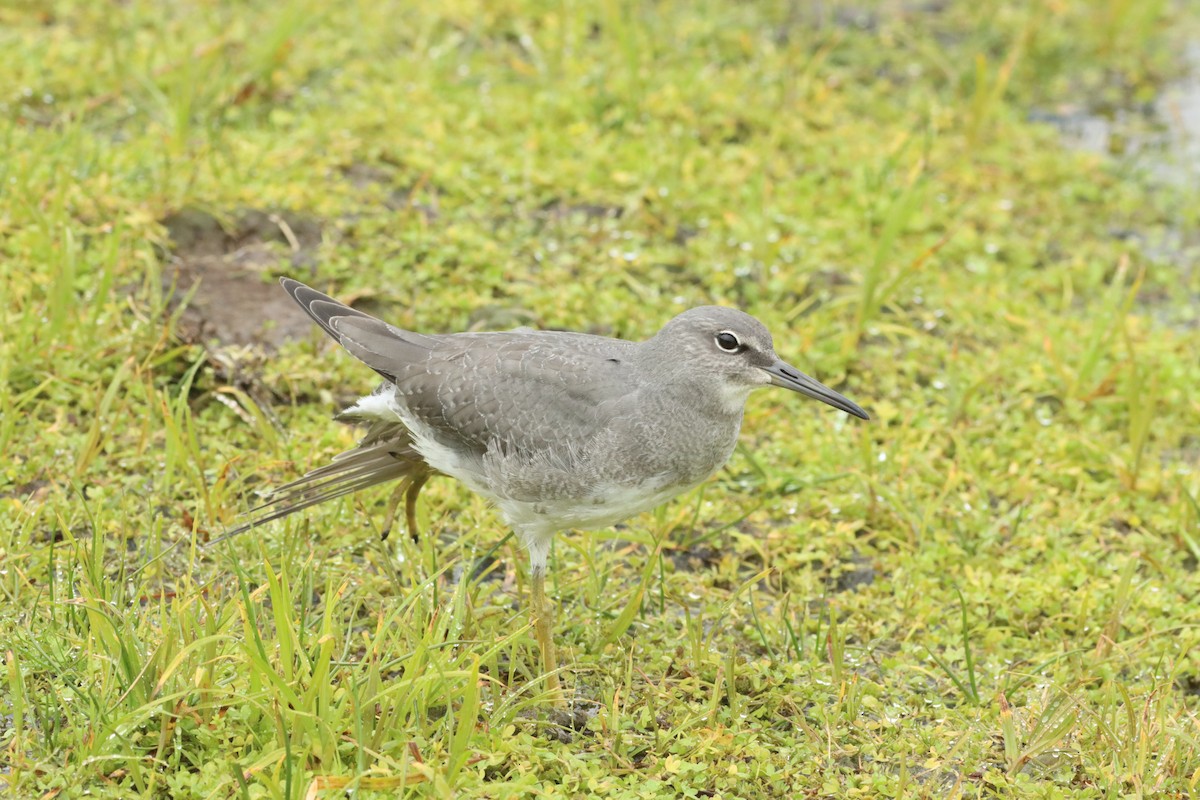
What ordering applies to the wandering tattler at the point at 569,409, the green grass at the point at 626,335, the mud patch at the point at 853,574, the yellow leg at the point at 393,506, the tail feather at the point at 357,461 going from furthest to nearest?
the mud patch at the point at 853,574 < the yellow leg at the point at 393,506 < the tail feather at the point at 357,461 < the wandering tattler at the point at 569,409 < the green grass at the point at 626,335

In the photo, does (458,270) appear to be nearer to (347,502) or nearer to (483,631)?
(347,502)

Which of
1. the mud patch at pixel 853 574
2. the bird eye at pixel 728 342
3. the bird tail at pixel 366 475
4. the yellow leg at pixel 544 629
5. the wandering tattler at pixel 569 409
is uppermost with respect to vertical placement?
the bird eye at pixel 728 342

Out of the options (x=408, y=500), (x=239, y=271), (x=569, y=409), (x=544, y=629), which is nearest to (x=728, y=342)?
(x=569, y=409)

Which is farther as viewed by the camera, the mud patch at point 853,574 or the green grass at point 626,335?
the mud patch at point 853,574

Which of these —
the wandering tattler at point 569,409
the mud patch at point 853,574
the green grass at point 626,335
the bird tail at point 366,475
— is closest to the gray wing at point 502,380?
the wandering tattler at point 569,409

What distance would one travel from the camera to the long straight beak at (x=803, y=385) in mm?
4883

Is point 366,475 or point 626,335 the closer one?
point 366,475

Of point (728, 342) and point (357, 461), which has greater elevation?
point (728, 342)

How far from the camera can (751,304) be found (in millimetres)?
7316

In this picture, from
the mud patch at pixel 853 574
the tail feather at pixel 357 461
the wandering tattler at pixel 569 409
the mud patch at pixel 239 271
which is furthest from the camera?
the mud patch at pixel 239 271

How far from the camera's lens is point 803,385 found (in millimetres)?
4918

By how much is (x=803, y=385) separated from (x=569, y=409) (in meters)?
0.87

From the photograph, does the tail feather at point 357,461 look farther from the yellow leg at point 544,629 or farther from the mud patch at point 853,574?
the mud patch at point 853,574

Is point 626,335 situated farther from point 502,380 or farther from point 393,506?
point 502,380
